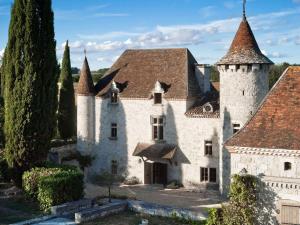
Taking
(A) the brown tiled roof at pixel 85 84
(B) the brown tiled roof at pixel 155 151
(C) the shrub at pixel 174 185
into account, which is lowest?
(C) the shrub at pixel 174 185

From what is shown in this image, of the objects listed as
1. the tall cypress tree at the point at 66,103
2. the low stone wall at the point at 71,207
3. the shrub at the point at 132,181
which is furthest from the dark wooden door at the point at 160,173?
the tall cypress tree at the point at 66,103

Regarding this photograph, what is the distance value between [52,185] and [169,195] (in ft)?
38.4

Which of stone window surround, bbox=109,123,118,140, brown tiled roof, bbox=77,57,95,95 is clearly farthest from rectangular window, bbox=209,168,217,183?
brown tiled roof, bbox=77,57,95,95

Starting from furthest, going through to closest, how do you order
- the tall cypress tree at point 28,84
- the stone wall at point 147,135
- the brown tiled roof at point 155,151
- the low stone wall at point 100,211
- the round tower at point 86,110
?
the round tower at point 86,110
the brown tiled roof at point 155,151
the stone wall at point 147,135
the tall cypress tree at point 28,84
the low stone wall at point 100,211

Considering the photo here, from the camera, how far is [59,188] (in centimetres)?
2592

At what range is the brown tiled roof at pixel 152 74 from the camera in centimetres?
3766

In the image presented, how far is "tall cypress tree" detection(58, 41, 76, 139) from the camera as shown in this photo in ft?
155

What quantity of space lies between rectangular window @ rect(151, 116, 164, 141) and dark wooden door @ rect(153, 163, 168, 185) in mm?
2156

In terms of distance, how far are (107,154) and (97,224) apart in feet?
58.8

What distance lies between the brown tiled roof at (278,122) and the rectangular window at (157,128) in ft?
55.5

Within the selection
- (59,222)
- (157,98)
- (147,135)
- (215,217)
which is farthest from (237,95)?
(59,222)

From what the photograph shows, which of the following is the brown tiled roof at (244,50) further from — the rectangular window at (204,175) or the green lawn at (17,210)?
the green lawn at (17,210)

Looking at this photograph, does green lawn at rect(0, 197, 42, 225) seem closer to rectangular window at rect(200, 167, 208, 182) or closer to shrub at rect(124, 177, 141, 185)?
shrub at rect(124, 177, 141, 185)

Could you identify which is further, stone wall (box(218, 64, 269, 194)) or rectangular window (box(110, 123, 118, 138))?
rectangular window (box(110, 123, 118, 138))
